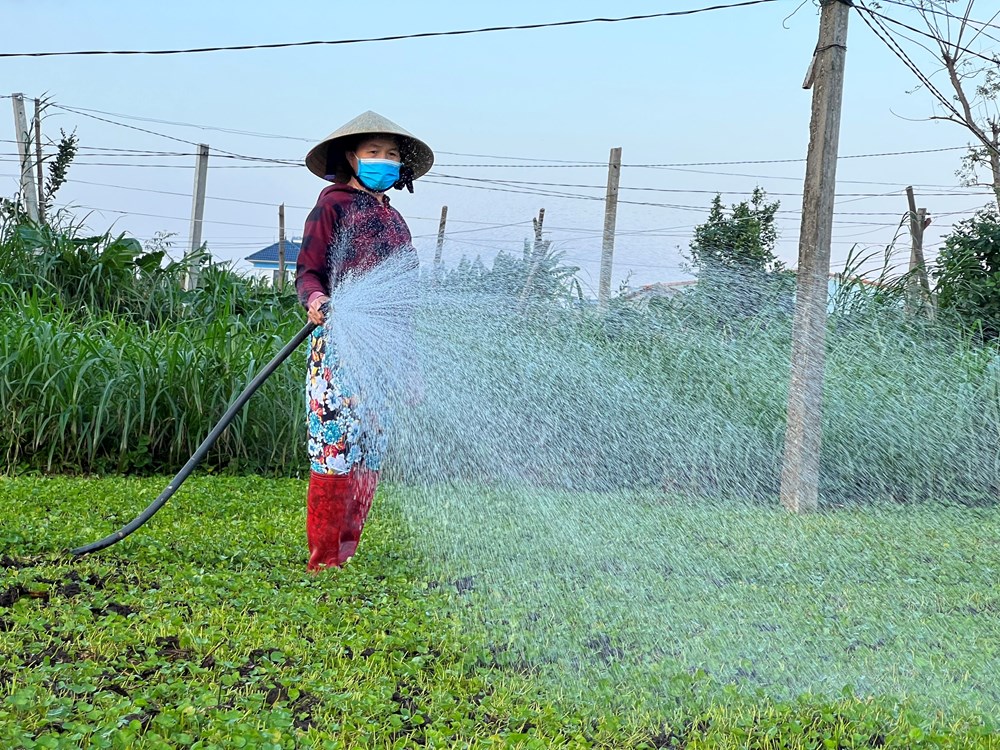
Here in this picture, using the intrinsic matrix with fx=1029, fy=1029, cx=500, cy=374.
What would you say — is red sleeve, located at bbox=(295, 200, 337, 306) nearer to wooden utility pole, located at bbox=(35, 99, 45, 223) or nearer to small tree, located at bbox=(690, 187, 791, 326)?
small tree, located at bbox=(690, 187, 791, 326)

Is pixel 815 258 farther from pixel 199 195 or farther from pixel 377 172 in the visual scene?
pixel 199 195

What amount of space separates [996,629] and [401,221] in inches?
104

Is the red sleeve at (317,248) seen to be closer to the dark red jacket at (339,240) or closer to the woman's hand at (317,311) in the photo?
the dark red jacket at (339,240)

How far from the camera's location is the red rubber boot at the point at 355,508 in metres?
3.95

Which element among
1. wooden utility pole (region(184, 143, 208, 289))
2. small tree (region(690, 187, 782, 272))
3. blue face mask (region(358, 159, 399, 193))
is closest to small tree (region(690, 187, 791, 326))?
small tree (region(690, 187, 782, 272))

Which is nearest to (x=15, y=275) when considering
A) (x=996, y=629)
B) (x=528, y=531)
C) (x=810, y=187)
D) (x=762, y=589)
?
(x=528, y=531)

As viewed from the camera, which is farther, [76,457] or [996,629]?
[76,457]

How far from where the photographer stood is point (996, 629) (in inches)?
142

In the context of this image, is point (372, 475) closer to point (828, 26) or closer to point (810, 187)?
point (810, 187)

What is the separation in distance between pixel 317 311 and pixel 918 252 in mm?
8111

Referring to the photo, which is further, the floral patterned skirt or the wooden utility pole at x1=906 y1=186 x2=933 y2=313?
the wooden utility pole at x1=906 y1=186 x2=933 y2=313

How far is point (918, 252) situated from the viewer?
33.2 feet

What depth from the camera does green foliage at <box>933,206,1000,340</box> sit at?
840 cm

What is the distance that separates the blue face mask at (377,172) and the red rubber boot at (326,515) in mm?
1122
